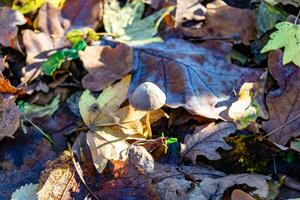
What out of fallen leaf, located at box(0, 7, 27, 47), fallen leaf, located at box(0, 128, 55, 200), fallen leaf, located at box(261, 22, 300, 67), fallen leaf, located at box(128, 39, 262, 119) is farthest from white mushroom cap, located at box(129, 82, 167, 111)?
fallen leaf, located at box(0, 7, 27, 47)

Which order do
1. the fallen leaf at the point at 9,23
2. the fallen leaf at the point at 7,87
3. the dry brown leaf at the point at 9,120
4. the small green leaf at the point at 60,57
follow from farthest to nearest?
the fallen leaf at the point at 9,23, the small green leaf at the point at 60,57, the fallen leaf at the point at 7,87, the dry brown leaf at the point at 9,120

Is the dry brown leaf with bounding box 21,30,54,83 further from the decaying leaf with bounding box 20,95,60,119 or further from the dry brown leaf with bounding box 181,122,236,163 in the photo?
the dry brown leaf with bounding box 181,122,236,163

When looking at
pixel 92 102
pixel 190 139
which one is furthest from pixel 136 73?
pixel 190 139

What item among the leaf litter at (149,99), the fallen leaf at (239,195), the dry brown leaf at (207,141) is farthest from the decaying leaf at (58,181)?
the fallen leaf at (239,195)

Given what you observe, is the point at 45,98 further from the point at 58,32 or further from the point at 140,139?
the point at 140,139

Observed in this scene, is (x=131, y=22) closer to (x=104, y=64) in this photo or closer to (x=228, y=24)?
(x=104, y=64)

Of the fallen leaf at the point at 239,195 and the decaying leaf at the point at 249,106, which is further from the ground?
the decaying leaf at the point at 249,106

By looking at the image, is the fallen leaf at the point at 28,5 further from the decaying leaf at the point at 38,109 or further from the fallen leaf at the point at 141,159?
the fallen leaf at the point at 141,159
